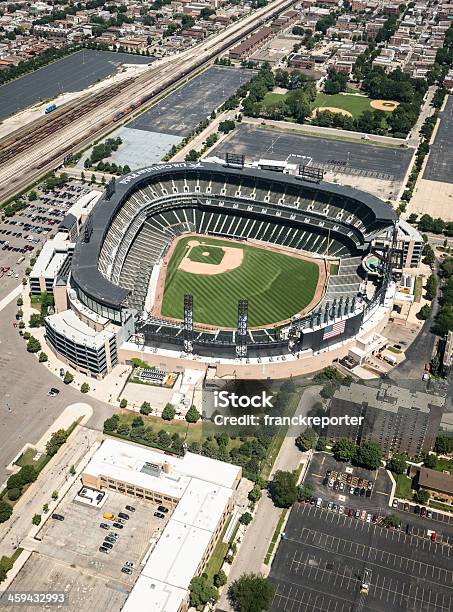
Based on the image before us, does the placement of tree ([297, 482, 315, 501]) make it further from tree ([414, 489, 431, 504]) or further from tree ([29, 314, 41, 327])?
tree ([29, 314, 41, 327])

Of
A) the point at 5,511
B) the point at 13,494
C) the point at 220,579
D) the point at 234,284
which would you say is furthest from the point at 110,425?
the point at 234,284

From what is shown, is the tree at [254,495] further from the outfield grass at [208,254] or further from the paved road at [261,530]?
the outfield grass at [208,254]

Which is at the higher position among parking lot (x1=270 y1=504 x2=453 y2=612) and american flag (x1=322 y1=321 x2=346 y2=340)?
american flag (x1=322 y1=321 x2=346 y2=340)

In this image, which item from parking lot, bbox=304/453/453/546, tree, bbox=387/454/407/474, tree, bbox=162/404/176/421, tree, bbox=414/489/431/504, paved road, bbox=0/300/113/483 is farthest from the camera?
tree, bbox=162/404/176/421

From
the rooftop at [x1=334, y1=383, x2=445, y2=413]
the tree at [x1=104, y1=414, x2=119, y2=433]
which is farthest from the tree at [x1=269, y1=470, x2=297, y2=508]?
the tree at [x1=104, y1=414, x2=119, y2=433]

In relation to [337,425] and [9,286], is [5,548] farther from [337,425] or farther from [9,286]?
[9,286]

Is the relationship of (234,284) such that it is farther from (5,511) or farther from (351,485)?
(5,511)

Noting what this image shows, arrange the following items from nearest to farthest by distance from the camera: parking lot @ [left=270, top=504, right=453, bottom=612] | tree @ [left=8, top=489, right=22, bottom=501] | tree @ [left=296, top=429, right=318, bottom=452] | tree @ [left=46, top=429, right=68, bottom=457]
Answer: parking lot @ [left=270, top=504, right=453, bottom=612] → tree @ [left=8, top=489, right=22, bottom=501] → tree @ [left=46, top=429, right=68, bottom=457] → tree @ [left=296, top=429, right=318, bottom=452]
